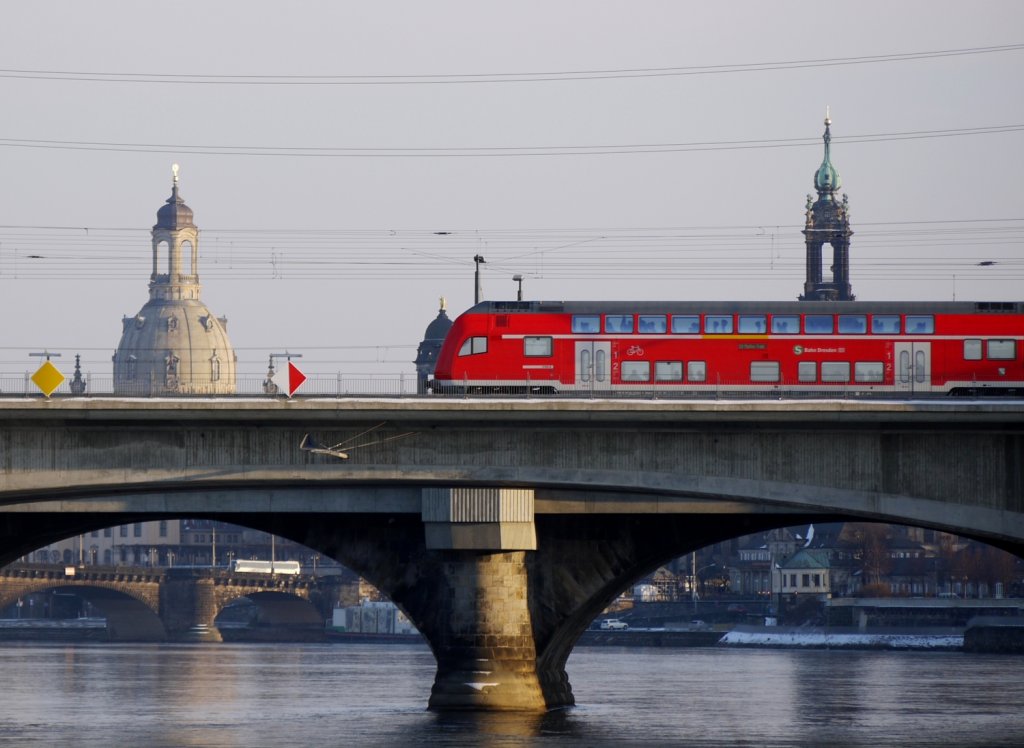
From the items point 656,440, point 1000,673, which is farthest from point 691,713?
point 1000,673

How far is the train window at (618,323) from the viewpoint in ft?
251

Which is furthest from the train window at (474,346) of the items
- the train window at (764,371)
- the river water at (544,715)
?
the river water at (544,715)

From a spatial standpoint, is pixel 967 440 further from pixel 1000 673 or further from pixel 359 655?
pixel 359 655

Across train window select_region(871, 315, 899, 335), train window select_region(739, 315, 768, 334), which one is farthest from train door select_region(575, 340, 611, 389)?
train window select_region(871, 315, 899, 335)

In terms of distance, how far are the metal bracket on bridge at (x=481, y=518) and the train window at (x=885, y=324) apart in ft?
49.1

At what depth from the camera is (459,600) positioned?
243ft

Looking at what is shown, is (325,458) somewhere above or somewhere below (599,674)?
above

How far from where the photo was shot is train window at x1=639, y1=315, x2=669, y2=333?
76.4m

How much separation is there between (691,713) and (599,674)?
43.8m

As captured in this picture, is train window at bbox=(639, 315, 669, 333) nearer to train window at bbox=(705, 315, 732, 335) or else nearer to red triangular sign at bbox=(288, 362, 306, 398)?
train window at bbox=(705, 315, 732, 335)

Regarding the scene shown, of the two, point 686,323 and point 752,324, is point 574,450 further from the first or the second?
point 752,324

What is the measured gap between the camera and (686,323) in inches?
3012

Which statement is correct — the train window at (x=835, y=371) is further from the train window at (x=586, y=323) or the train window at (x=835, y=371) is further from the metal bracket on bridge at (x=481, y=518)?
the metal bracket on bridge at (x=481, y=518)

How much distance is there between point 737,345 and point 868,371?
512 cm
